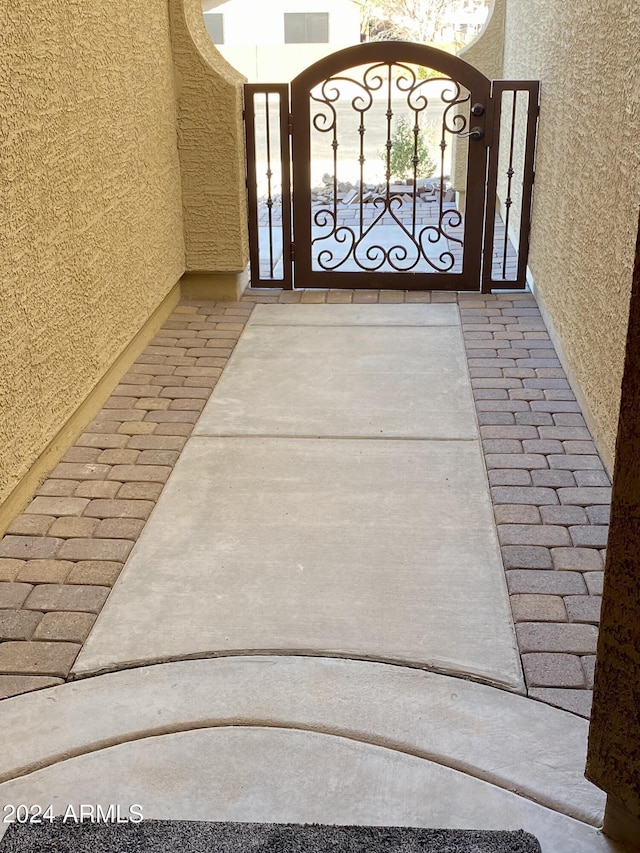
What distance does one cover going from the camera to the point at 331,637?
2914mm

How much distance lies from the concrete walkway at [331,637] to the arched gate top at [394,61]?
8.28ft

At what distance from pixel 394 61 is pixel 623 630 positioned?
16.8ft

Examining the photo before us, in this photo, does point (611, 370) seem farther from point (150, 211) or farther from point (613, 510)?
point (150, 211)

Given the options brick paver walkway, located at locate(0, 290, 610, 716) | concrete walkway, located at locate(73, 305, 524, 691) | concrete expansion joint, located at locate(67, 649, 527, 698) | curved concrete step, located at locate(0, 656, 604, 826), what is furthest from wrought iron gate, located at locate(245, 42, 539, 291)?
curved concrete step, located at locate(0, 656, 604, 826)

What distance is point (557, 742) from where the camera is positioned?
246 centimetres

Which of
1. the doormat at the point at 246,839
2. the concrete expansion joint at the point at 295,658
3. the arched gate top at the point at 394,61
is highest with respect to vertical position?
the arched gate top at the point at 394,61

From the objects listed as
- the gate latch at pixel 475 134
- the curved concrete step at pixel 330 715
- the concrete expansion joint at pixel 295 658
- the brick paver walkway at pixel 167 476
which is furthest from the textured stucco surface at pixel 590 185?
the curved concrete step at pixel 330 715

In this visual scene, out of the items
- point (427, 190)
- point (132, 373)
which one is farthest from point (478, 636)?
point (427, 190)

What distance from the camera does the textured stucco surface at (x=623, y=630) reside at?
1.79 metres

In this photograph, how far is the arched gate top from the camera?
20.1 feet

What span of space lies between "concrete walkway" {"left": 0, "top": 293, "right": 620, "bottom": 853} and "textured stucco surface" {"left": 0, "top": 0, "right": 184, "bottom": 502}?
1.40ft

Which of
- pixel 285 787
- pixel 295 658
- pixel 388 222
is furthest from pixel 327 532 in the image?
pixel 388 222

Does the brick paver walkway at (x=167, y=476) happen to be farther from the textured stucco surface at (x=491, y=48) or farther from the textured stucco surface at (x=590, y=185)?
the textured stucco surface at (x=491, y=48)

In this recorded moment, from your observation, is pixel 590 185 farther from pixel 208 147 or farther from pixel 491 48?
pixel 491 48
